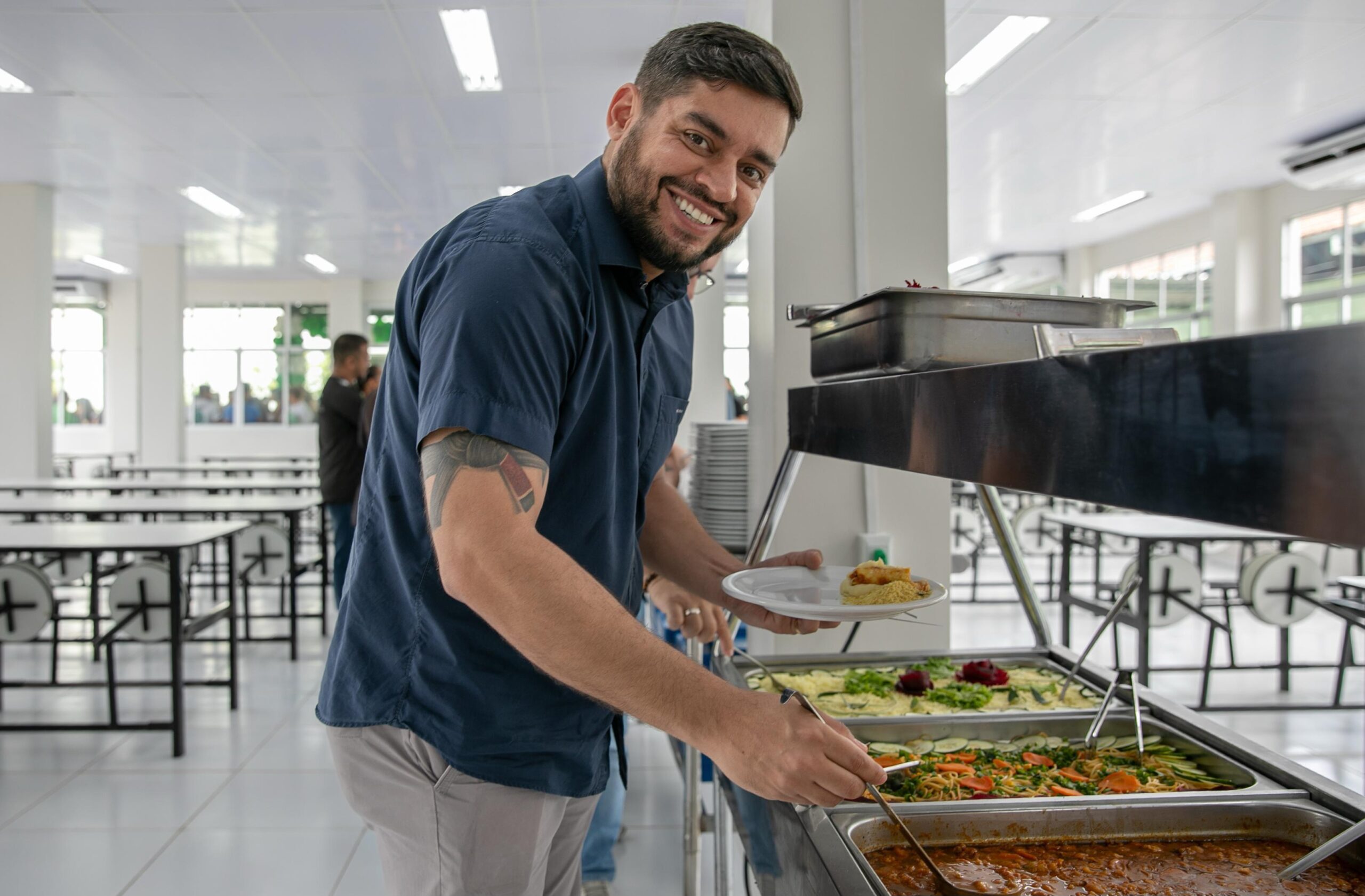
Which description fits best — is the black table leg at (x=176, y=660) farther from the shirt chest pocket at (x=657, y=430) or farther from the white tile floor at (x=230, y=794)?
the shirt chest pocket at (x=657, y=430)

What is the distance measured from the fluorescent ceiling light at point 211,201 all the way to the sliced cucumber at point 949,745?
25.6 feet

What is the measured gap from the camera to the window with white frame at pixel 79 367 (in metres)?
13.2

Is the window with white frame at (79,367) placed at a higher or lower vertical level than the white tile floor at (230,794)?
higher

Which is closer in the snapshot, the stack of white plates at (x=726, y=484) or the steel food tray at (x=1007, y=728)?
the steel food tray at (x=1007, y=728)

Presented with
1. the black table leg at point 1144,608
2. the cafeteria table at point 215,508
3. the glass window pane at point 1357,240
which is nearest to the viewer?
the black table leg at point 1144,608

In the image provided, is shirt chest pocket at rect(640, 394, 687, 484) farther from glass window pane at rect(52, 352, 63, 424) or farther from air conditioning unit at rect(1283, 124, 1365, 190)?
glass window pane at rect(52, 352, 63, 424)

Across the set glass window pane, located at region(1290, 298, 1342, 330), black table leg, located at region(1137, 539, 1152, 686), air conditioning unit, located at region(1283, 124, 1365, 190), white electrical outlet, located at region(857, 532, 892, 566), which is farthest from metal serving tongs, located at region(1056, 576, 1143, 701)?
glass window pane, located at region(1290, 298, 1342, 330)

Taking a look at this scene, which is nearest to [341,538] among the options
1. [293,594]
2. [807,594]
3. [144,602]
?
[293,594]

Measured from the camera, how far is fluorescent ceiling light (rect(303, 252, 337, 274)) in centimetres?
1070

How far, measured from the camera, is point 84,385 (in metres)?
13.4

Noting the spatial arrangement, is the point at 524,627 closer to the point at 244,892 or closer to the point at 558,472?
the point at 558,472

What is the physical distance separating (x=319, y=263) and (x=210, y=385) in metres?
3.79

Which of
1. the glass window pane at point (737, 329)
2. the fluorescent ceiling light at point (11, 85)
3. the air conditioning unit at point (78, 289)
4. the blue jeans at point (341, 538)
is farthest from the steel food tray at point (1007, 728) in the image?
the air conditioning unit at point (78, 289)

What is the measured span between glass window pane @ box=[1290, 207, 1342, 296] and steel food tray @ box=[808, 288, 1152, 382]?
791cm
